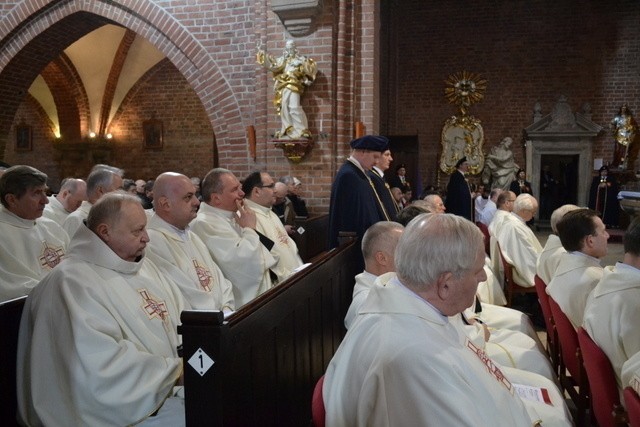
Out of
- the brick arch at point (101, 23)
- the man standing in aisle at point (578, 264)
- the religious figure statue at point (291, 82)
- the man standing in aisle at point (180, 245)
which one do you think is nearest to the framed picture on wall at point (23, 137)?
the brick arch at point (101, 23)

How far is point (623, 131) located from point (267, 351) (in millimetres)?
14282

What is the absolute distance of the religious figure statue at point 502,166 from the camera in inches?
582

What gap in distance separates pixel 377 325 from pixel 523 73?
1469cm

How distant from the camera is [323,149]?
7918 millimetres

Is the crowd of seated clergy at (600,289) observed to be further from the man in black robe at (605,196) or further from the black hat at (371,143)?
the man in black robe at (605,196)

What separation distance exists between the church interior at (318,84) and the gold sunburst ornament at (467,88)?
0.16 m

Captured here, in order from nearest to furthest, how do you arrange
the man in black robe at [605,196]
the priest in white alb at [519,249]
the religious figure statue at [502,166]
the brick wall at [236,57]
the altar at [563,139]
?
the priest in white alb at [519,249] → the brick wall at [236,57] → the man in black robe at [605,196] → the altar at [563,139] → the religious figure statue at [502,166]

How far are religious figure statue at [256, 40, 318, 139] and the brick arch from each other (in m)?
1.23

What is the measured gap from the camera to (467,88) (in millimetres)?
15070

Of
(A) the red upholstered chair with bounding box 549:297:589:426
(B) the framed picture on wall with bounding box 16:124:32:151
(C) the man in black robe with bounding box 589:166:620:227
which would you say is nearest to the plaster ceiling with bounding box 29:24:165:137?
(B) the framed picture on wall with bounding box 16:124:32:151

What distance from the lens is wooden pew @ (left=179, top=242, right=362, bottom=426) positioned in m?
1.98

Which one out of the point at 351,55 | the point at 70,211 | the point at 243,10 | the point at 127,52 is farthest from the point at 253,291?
the point at 127,52

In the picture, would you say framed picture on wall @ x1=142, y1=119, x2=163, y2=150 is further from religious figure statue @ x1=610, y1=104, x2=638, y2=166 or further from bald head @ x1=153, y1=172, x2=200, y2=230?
bald head @ x1=153, y1=172, x2=200, y2=230

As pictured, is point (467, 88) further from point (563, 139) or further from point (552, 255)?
point (552, 255)
